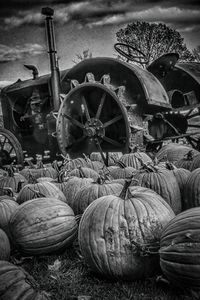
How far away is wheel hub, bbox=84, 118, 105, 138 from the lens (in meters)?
6.16

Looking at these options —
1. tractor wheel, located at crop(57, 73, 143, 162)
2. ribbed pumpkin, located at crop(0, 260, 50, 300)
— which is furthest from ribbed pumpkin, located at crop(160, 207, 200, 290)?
tractor wheel, located at crop(57, 73, 143, 162)

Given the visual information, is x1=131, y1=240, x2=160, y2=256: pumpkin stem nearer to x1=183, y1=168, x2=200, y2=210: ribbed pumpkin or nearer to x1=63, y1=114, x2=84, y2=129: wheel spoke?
x1=183, y1=168, x2=200, y2=210: ribbed pumpkin

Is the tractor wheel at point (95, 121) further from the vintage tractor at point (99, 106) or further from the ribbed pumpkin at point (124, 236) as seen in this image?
the ribbed pumpkin at point (124, 236)

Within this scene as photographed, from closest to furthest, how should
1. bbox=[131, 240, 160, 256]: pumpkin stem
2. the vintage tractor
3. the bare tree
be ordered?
bbox=[131, 240, 160, 256]: pumpkin stem < the vintage tractor < the bare tree

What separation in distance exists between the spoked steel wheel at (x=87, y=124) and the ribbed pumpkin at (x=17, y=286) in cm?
439

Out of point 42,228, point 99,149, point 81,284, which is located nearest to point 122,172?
point 42,228

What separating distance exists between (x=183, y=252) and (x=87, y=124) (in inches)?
179

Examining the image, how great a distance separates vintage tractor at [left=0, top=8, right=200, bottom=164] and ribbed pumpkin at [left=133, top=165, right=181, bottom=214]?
7.04ft

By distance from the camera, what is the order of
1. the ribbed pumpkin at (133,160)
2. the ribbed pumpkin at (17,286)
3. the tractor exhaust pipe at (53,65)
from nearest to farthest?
the ribbed pumpkin at (17,286), the ribbed pumpkin at (133,160), the tractor exhaust pipe at (53,65)

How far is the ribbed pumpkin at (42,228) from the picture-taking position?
2680 mm

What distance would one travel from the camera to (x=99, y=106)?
6.09 m

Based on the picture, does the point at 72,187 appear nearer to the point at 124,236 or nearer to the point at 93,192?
the point at 93,192

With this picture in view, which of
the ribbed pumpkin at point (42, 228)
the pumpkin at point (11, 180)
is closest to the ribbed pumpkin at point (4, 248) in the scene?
the ribbed pumpkin at point (42, 228)

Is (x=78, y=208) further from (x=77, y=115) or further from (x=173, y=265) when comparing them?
(x=77, y=115)
